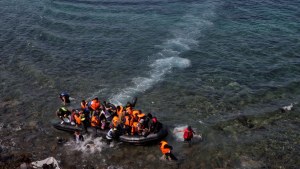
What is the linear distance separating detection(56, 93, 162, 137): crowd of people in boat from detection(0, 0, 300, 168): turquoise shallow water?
123 centimetres

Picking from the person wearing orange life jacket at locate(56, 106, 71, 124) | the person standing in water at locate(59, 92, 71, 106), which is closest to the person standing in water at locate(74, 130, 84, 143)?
the person wearing orange life jacket at locate(56, 106, 71, 124)

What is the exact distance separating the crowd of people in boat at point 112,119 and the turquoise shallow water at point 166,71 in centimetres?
123

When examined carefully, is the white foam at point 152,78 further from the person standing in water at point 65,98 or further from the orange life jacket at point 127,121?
the orange life jacket at point 127,121

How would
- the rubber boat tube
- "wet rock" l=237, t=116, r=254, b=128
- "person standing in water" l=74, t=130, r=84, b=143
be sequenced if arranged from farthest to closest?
"wet rock" l=237, t=116, r=254, b=128
"person standing in water" l=74, t=130, r=84, b=143
the rubber boat tube

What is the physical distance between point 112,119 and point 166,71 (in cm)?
986

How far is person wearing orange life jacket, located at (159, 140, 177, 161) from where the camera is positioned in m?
21.5

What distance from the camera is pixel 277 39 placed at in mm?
37562

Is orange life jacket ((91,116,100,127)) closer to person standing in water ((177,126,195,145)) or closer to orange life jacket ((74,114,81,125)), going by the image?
orange life jacket ((74,114,81,125))

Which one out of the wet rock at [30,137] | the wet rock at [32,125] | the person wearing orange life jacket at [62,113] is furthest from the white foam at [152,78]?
the wet rock at [30,137]

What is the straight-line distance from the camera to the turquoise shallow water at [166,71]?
75.7ft

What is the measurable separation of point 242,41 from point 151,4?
54.2 ft

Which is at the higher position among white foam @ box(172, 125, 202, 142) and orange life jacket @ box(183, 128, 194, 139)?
orange life jacket @ box(183, 128, 194, 139)

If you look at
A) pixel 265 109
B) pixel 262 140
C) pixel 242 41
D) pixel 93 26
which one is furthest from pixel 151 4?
pixel 262 140

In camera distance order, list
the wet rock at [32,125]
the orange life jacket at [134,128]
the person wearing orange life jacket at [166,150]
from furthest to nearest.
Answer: the wet rock at [32,125] → the orange life jacket at [134,128] → the person wearing orange life jacket at [166,150]
